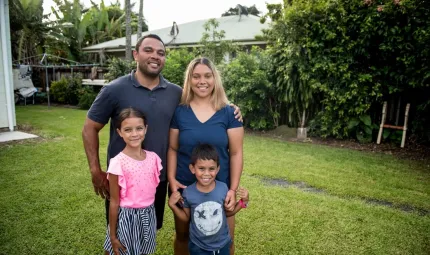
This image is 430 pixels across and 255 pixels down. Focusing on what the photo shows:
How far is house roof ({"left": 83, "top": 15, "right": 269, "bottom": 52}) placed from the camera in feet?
44.8

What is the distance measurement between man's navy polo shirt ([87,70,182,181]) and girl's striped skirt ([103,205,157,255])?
44cm

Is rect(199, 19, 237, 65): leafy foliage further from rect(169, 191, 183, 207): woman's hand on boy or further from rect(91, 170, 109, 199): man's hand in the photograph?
rect(169, 191, 183, 207): woman's hand on boy

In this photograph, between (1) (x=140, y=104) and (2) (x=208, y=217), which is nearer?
(2) (x=208, y=217)

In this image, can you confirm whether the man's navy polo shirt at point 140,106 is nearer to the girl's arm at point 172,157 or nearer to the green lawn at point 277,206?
the girl's arm at point 172,157

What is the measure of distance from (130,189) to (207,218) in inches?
23.3

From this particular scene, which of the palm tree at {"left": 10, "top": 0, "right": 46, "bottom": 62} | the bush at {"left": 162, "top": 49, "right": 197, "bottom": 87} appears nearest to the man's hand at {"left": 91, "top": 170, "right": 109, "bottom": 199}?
the bush at {"left": 162, "top": 49, "right": 197, "bottom": 87}

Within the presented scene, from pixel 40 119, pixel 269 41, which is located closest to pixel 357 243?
pixel 269 41

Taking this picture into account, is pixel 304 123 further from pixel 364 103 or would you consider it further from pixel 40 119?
pixel 40 119

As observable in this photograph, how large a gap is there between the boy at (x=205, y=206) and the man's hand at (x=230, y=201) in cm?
3

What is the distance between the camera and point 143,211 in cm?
238

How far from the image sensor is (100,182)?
2.55 meters

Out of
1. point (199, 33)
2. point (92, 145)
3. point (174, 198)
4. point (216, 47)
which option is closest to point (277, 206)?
point (174, 198)

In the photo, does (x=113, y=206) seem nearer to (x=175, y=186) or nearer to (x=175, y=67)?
(x=175, y=186)

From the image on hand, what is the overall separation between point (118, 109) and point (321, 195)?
3.44 metres
